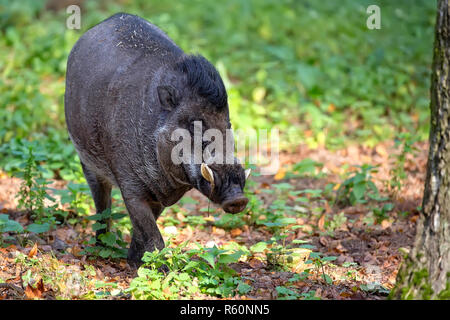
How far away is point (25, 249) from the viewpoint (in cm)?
528

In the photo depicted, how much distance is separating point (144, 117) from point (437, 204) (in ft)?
7.91

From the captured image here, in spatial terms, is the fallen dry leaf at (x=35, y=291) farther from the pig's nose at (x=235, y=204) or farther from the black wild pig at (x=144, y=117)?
the pig's nose at (x=235, y=204)

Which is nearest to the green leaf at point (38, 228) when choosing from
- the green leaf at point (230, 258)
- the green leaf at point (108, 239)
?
the green leaf at point (108, 239)

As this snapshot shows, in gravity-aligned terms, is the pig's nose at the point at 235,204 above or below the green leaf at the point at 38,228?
above

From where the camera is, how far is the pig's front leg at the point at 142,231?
16.5 ft

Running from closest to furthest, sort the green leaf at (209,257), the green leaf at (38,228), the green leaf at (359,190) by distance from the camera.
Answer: the green leaf at (209,257)
the green leaf at (38,228)
the green leaf at (359,190)

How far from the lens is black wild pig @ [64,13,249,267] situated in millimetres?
4797

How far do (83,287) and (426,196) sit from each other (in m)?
2.39

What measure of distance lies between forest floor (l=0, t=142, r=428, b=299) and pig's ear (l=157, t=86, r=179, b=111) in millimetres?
1080

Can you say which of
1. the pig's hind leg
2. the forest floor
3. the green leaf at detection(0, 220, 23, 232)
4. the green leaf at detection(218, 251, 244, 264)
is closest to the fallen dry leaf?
the forest floor

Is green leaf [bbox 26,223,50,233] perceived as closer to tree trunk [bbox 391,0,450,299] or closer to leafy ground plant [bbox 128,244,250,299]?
leafy ground plant [bbox 128,244,250,299]

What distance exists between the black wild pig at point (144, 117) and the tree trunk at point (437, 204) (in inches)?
48.6
